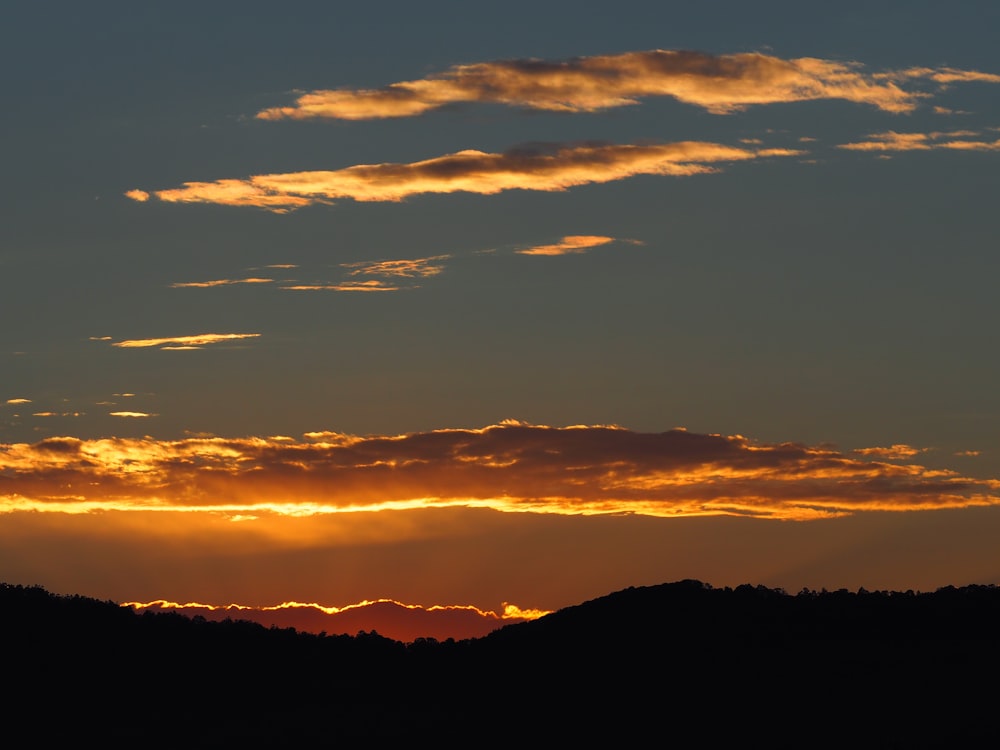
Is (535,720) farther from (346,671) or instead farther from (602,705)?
(346,671)

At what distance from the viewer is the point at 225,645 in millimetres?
82438

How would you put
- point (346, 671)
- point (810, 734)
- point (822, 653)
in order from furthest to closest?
1. point (346, 671)
2. point (822, 653)
3. point (810, 734)

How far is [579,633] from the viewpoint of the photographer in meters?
79.6

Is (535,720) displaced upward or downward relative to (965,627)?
downward

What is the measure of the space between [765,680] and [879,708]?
6.42 metres

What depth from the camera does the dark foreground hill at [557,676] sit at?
6525 cm

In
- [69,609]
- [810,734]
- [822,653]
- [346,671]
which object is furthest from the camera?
[69,609]

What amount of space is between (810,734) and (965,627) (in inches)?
670

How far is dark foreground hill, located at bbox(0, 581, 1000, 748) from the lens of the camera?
214 feet

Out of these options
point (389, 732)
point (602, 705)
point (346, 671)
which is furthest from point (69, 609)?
point (602, 705)

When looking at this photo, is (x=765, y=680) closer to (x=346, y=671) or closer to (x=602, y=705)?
(x=602, y=705)

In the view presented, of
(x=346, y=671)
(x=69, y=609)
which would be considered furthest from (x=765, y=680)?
(x=69, y=609)

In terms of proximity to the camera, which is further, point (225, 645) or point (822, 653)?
point (225, 645)

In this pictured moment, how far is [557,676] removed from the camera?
2916 inches
